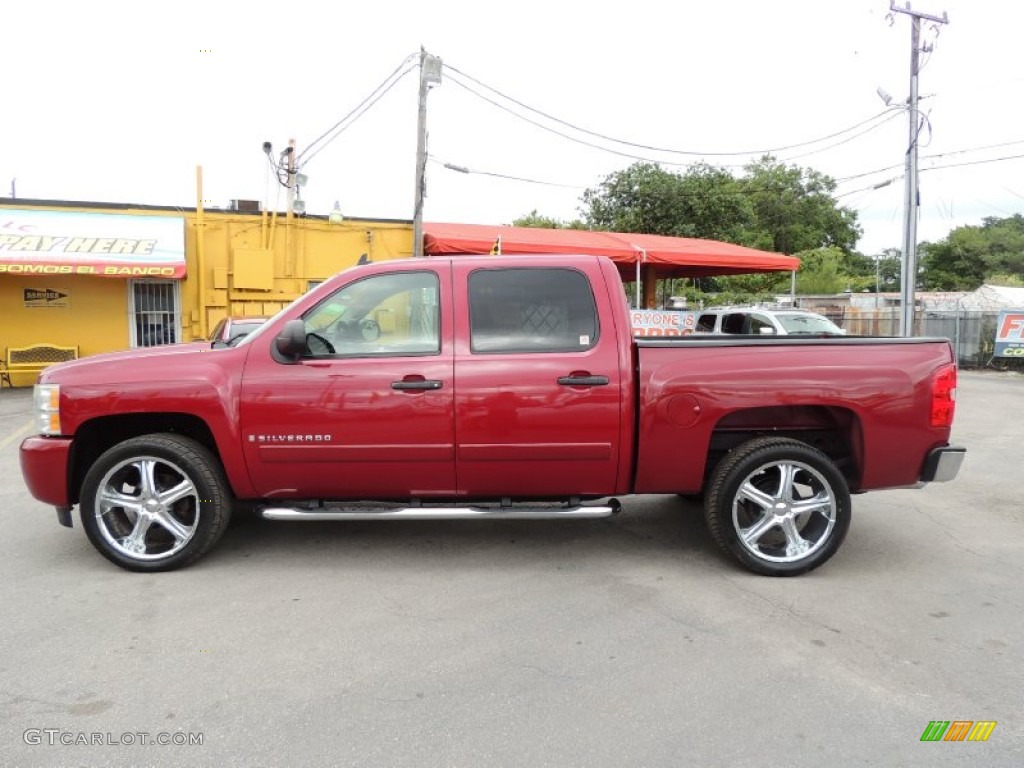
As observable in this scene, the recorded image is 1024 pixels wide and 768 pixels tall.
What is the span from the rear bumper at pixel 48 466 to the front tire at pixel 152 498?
0.54 ft

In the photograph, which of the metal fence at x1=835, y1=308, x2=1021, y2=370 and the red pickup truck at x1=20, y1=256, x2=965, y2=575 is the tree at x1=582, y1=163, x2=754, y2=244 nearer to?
the metal fence at x1=835, y1=308, x2=1021, y2=370

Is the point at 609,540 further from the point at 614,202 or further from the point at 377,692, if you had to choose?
the point at 614,202

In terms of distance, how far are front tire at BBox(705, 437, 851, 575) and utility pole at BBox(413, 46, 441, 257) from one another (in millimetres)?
12255

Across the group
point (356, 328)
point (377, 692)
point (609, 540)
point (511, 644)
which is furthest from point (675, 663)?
point (356, 328)

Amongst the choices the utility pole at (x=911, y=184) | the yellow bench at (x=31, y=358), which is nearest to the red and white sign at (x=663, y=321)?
the utility pole at (x=911, y=184)

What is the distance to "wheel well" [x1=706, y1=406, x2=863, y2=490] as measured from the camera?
4.54 m

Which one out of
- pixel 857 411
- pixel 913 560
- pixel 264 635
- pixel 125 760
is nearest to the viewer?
pixel 125 760

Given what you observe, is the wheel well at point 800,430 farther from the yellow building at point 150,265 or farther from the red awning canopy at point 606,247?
the yellow building at point 150,265

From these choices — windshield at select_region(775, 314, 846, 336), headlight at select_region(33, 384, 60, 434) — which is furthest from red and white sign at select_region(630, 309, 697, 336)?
headlight at select_region(33, 384, 60, 434)

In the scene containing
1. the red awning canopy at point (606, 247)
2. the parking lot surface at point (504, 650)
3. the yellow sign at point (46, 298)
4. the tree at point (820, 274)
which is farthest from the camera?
the tree at point (820, 274)

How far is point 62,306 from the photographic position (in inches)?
599

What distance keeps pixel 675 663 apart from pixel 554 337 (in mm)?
1926

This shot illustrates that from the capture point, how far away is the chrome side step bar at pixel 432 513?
4277 mm

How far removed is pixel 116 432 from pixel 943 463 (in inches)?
197
